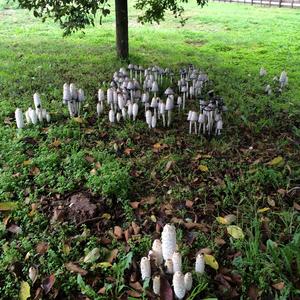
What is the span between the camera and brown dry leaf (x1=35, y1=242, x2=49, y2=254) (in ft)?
9.73

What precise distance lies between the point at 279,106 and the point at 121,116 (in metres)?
2.37

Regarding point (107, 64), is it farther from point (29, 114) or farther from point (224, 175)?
point (224, 175)

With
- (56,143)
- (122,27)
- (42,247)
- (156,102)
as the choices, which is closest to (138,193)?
(42,247)

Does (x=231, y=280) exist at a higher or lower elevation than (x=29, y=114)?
lower

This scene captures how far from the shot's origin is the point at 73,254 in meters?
2.94

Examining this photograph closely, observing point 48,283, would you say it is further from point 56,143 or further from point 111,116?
point 111,116

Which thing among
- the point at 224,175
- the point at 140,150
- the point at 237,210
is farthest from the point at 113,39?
the point at 237,210

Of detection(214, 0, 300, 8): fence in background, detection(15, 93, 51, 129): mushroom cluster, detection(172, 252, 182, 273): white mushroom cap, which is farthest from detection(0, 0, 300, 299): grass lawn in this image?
detection(214, 0, 300, 8): fence in background

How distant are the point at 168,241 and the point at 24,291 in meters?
1.05

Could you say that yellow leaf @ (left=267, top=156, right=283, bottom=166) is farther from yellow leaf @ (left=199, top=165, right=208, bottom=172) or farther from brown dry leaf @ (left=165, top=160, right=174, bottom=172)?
brown dry leaf @ (left=165, top=160, right=174, bottom=172)

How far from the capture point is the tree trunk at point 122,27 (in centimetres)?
729

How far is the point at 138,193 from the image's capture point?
3.71 m

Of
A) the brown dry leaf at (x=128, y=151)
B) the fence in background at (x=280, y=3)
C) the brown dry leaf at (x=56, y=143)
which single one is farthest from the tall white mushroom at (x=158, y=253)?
the fence in background at (x=280, y=3)

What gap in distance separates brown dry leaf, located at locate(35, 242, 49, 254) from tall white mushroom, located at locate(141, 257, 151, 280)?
839mm
